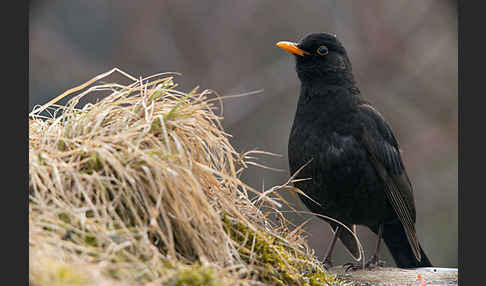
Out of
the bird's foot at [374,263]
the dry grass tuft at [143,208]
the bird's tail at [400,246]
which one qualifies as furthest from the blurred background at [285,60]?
the dry grass tuft at [143,208]

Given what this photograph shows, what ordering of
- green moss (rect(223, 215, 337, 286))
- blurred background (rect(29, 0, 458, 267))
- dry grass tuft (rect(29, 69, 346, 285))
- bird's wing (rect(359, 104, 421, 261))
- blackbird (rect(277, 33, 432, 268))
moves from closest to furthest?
1. dry grass tuft (rect(29, 69, 346, 285))
2. green moss (rect(223, 215, 337, 286))
3. blackbird (rect(277, 33, 432, 268))
4. bird's wing (rect(359, 104, 421, 261))
5. blurred background (rect(29, 0, 458, 267))

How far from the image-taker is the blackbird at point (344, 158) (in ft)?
10.6

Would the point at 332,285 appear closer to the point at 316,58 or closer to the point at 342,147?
the point at 342,147

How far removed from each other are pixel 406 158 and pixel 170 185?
5779 mm

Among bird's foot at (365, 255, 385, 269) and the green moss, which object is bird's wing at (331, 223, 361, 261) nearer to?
bird's foot at (365, 255, 385, 269)

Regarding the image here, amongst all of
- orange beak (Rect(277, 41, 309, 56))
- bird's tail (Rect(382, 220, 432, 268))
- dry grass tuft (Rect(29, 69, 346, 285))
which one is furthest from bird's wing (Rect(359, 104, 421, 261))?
dry grass tuft (Rect(29, 69, 346, 285))

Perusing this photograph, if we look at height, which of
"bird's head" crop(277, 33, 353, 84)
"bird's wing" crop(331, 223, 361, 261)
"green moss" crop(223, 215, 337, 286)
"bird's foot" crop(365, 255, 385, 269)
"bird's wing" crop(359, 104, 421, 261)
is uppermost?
"bird's head" crop(277, 33, 353, 84)

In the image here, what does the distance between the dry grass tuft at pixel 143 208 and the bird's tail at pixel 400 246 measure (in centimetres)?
148

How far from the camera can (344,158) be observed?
323 cm

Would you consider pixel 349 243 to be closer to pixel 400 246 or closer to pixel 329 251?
pixel 329 251

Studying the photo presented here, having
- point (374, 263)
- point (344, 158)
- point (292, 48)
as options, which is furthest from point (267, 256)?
point (292, 48)

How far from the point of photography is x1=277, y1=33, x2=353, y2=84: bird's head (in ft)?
11.7

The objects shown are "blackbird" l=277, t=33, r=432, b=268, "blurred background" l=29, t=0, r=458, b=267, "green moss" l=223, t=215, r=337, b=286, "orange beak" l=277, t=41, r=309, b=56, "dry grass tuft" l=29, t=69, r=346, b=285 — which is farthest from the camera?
"blurred background" l=29, t=0, r=458, b=267

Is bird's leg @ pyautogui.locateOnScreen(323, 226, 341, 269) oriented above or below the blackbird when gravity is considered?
below
